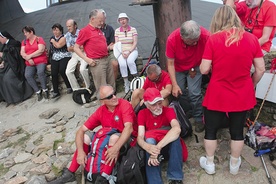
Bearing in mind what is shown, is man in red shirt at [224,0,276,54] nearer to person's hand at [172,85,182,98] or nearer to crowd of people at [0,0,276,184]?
crowd of people at [0,0,276,184]

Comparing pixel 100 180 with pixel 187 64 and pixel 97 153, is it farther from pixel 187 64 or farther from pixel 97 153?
pixel 187 64

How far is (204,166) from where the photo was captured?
3.23 meters

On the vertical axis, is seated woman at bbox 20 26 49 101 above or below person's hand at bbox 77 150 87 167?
above

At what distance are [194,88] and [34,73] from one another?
13.6 feet

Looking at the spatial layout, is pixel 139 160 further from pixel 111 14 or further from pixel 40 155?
pixel 111 14

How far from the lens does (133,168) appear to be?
2.91m

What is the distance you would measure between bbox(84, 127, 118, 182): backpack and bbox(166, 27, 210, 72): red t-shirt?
4.48 ft

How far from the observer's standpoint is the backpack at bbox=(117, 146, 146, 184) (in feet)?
9.54

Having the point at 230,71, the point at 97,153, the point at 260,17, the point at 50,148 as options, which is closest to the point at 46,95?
the point at 50,148

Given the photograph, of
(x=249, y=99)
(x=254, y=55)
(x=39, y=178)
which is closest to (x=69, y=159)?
(x=39, y=178)

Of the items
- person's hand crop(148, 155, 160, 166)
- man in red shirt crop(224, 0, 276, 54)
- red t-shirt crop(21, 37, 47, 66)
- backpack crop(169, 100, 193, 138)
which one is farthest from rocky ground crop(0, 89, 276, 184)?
man in red shirt crop(224, 0, 276, 54)

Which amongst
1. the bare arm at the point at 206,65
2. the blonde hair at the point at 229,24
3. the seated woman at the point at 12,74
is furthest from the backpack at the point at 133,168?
the seated woman at the point at 12,74

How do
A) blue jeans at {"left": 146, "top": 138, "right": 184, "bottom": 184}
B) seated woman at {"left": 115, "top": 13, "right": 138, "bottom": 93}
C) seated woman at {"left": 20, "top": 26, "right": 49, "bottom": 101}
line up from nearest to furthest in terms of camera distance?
blue jeans at {"left": 146, "top": 138, "right": 184, "bottom": 184}, seated woman at {"left": 115, "top": 13, "right": 138, "bottom": 93}, seated woman at {"left": 20, "top": 26, "right": 49, "bottom": 101}

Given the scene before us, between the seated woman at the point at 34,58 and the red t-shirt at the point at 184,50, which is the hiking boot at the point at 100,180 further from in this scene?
the seated woman at the point at 34,58
